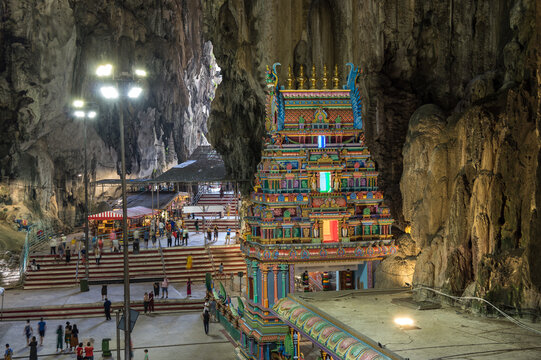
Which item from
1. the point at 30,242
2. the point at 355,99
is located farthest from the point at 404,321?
the point at 30,242

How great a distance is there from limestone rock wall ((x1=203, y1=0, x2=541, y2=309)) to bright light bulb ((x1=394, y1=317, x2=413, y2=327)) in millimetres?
1984

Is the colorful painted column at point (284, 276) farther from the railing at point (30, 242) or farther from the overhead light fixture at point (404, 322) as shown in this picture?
the railing at point (30, 242)

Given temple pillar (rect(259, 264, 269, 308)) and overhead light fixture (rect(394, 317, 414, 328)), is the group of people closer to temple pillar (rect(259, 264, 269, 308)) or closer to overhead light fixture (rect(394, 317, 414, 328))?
temple pillar (rect(259, 264, 269, 308))

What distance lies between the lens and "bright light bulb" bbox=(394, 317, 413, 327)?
1502 centimetres

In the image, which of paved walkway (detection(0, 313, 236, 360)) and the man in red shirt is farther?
paved walkway (detection(0, 313, 236, 360))

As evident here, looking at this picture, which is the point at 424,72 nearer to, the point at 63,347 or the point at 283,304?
the point at 283,304

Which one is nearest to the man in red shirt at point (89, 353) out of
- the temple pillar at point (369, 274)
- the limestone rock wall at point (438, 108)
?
the temple pillar at point (369, 274)

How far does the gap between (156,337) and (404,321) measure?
1412 centimetres

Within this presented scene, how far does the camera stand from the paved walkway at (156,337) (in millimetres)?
24359

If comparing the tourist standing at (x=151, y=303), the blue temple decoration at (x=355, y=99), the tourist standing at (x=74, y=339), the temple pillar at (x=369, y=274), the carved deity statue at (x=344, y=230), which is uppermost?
the blue temple decoration at (x=355, y=99)

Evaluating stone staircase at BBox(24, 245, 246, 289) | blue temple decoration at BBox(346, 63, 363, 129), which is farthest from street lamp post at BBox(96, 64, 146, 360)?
stone staircase at BBox(24, 245, 246, 289)

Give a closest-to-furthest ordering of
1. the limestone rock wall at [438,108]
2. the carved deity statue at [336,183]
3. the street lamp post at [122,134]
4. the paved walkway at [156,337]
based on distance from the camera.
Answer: the limestone rock wall at [438,108] → the street lamp post at [122,134] → the carved deity statue at [336,183] → the paved walkway at [156,337]

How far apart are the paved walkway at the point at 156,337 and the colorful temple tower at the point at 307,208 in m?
2.64

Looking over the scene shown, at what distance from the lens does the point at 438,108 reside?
77.9ft
